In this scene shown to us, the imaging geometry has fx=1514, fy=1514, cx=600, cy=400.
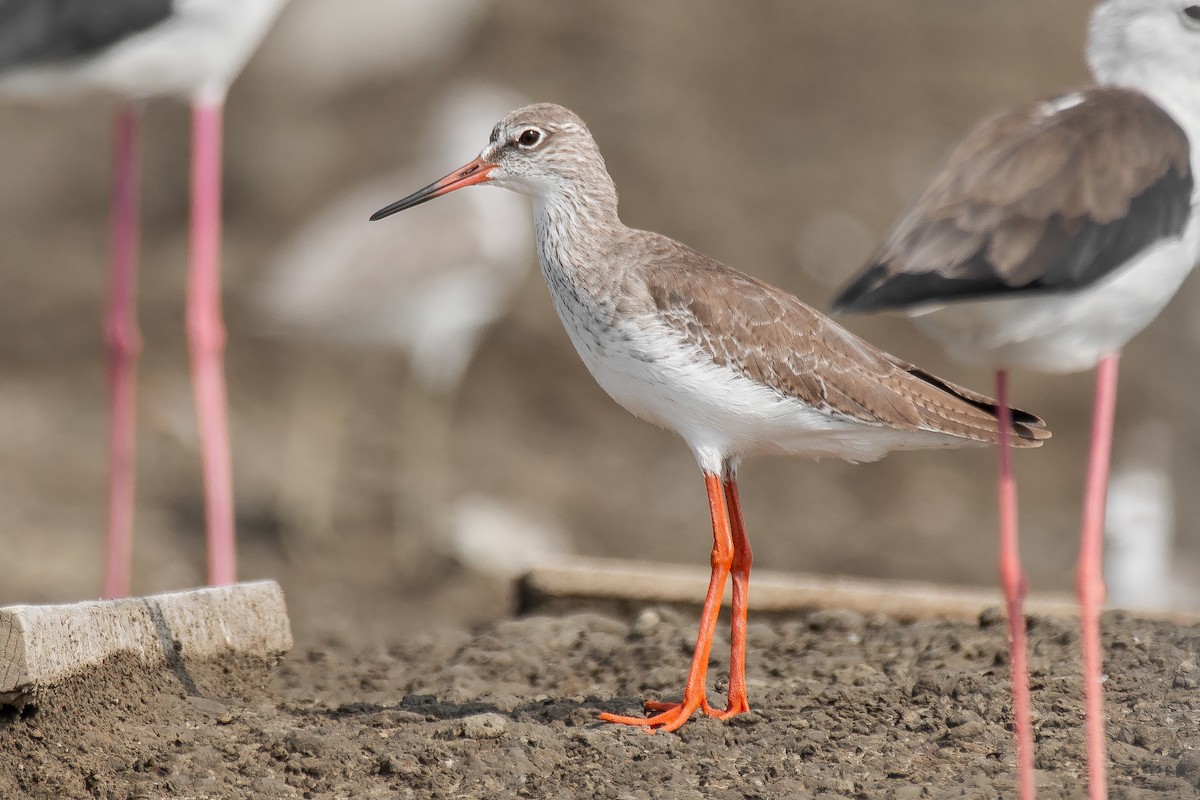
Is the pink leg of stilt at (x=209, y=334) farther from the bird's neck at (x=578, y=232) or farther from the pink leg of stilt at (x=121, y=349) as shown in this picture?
the bird's neck at (x=578, y=232)

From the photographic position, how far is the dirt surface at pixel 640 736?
3.73 m

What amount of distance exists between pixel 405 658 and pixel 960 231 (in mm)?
2832

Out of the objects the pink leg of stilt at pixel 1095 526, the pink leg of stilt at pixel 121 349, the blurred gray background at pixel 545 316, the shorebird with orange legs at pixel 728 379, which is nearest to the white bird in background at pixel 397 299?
the blurred gray background at pixel 545 316

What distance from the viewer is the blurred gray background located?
9672 millimetres

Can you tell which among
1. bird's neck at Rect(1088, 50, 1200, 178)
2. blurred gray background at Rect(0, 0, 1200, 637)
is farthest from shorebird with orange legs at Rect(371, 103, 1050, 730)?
blurred gray background at Rect(0, 0, 1200, 637)

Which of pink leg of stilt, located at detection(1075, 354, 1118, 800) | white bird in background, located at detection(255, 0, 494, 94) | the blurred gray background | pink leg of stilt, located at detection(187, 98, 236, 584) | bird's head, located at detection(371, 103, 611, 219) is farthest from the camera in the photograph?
white bird in background, located at detection(255, 0, 494, 94)

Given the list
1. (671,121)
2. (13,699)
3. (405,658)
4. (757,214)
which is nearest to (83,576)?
(405,658)

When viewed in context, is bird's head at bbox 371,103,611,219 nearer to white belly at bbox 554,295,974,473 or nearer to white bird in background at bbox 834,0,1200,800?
white belly at bbox 554,295,974,473

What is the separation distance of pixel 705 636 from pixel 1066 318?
1422 millimetres

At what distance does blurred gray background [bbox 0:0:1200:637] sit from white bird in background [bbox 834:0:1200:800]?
426 cm

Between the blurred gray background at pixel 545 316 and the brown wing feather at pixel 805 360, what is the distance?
3.44 meters

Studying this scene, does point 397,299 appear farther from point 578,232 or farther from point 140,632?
point 140,632

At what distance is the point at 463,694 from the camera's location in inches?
184

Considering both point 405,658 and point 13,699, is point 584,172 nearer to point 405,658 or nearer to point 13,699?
point 405,658
